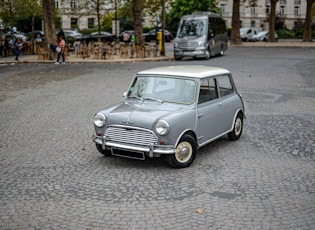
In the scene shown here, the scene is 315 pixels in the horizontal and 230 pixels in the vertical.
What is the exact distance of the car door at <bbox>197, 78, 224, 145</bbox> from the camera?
8703 millimetres

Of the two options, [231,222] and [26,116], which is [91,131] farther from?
[231,222]

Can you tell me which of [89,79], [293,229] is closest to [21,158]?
[293,229]

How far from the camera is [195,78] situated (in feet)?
29.3

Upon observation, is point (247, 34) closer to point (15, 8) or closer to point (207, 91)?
point (15, 8)

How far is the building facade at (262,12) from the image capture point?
285ft

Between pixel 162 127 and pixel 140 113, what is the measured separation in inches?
20.3

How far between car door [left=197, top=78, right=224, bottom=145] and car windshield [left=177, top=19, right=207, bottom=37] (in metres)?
20.8

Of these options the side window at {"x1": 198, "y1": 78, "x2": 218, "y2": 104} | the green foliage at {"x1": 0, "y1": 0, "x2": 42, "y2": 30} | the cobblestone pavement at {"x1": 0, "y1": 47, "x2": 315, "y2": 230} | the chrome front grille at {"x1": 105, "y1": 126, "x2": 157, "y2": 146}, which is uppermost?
the green foliage at {"x1": 0, "y1": 0, "x2": 42, "y2": 30}

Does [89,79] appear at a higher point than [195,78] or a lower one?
lower

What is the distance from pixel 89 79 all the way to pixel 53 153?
11.7 m

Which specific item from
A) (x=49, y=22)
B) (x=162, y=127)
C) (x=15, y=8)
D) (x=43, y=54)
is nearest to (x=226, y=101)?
(x=162, y=127)

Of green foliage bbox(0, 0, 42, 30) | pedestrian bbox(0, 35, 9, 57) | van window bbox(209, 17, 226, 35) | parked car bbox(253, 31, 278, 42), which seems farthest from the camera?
parked car bbox(253, 31, 278, 42)

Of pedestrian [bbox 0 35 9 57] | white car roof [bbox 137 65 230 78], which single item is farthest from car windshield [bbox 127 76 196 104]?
pedestrian [bbox 0 35 9 57]

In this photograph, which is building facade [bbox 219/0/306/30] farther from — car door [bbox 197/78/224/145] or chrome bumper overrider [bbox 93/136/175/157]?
chrome bumper overrider [bbox 93/136/175/157]
